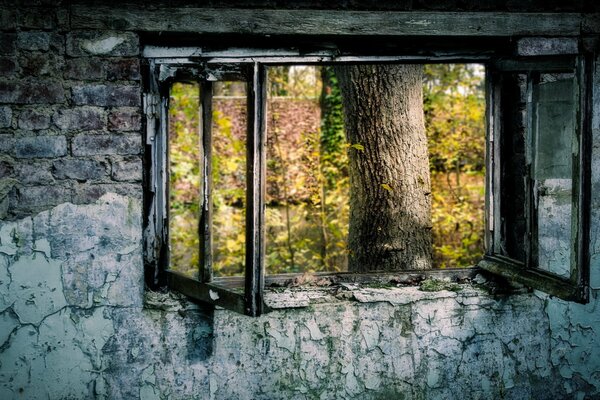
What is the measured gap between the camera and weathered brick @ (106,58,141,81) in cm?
235

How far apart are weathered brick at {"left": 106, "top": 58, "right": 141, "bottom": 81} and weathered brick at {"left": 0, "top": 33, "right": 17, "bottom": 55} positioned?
0.40 meters

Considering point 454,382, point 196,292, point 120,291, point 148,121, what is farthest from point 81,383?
point 454,382

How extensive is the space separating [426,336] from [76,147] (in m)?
1.90

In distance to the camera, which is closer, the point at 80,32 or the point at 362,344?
the point at 80,32

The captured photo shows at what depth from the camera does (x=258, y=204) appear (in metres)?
2.22

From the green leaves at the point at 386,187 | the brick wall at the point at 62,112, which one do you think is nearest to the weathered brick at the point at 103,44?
the brick wall at the point at 62,112

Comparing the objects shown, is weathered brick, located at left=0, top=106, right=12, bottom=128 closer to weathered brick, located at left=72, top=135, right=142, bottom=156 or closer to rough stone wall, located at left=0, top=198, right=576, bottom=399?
weathered brick, located at left=72, top=135, right=142, bottom=156

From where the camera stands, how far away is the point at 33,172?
2.32 meters

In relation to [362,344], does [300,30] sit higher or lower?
higher

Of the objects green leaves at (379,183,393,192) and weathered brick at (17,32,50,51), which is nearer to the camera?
weathered brick at (17,32,50,51)

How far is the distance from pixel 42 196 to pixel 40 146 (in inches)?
8.7

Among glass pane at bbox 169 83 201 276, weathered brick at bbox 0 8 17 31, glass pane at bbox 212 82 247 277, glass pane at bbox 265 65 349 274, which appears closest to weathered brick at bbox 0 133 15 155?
weathered brick at bbox 0 8 17 31

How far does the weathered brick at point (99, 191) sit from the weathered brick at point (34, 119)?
1.02 feet

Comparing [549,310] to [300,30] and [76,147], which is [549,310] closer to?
[300,30]
